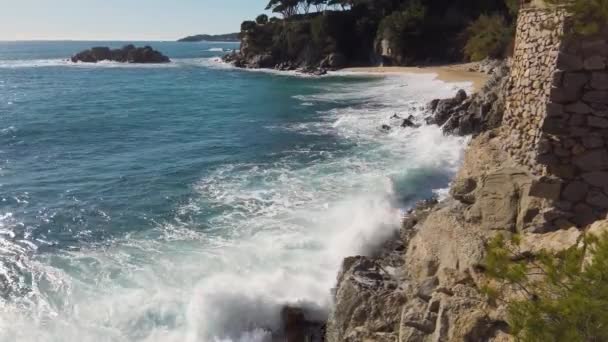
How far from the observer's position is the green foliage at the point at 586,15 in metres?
7.33

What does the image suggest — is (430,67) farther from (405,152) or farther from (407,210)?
(407,210)

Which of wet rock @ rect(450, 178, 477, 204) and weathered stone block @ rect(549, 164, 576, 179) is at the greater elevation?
weathered stone block @ rect(549, 164, 576, 179)

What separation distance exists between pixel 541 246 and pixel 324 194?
1194 cm

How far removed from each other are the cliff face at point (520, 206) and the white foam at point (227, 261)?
8.40ft

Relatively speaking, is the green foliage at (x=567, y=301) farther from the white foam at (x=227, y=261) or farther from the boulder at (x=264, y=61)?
the boulder at (x=264, y=61)

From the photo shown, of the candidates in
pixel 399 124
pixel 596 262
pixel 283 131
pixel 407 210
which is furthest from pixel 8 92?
pixel 596 262

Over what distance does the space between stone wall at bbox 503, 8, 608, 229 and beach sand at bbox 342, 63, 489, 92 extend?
107ft

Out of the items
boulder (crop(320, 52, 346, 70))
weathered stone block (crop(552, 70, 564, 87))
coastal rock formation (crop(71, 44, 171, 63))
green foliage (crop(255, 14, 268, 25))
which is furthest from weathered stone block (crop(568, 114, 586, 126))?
coastal rock formation (crop(71, 44, 171, 63))

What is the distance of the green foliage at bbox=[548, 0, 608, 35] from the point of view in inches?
289

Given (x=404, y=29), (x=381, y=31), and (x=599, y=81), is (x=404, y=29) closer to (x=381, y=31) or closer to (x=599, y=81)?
(x=381, y=31)

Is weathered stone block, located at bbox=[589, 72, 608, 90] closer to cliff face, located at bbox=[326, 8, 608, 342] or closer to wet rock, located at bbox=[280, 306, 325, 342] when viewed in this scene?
cliff face, located at bbox=[326, 8, 608, 342]

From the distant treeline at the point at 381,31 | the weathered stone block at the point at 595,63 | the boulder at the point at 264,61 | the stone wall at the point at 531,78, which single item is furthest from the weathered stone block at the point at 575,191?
the boulder at the point at 264,61

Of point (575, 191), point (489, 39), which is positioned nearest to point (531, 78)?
point (575, 191)

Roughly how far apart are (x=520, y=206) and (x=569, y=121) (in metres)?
1.61
